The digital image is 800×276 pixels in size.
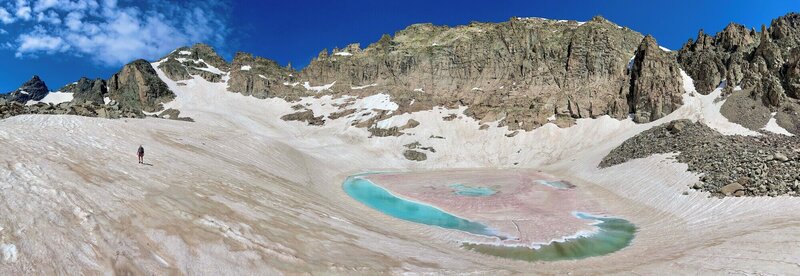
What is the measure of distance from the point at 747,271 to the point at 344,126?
10232 centimetres

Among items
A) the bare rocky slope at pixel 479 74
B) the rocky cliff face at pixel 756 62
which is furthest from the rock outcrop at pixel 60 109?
the rocky cliff face at pixel 756 62

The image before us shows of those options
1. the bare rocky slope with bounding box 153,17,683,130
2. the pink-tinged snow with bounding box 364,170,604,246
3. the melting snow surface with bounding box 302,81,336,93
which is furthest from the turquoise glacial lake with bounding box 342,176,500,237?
the melting snow surface with bounding box 302,81,336,93

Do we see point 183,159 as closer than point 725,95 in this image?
Yes

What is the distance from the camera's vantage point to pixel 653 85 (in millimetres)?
88375

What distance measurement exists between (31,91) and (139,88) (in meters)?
66.7

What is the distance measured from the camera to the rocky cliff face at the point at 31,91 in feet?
529

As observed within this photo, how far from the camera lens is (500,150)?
90.9 m

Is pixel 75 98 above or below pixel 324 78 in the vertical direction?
below

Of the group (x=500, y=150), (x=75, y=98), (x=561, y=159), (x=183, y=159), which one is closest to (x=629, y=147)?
(x=561, y=159)

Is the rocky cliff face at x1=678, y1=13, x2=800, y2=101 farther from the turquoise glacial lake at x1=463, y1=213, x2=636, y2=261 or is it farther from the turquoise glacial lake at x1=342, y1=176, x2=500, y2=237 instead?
the turquoise glacial lake at x1=342, y1=176, x2=500, y2=237

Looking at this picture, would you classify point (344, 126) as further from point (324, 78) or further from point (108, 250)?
point (108, 250)

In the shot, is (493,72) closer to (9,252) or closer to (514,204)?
(514,204)

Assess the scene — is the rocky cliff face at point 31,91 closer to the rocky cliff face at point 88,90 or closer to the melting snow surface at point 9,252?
the rocky cliff face at point 88,90

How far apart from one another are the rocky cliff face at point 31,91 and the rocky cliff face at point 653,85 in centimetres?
20534
